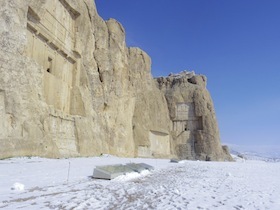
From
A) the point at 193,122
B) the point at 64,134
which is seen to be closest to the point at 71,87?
the point at 64,134

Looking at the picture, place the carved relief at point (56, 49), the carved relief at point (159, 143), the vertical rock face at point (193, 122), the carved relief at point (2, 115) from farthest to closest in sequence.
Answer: the vertical rock face at point (193, 122) < the carved relief at point (159, 143) < the carved relief at point (56, 49) < the carved relief at point (2, 115)

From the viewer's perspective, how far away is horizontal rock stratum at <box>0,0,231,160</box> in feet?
55.6

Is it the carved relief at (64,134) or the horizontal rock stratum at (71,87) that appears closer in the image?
the horizontal rock stratum at (71,87)

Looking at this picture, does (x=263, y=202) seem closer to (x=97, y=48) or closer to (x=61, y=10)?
(x=61, y=10)

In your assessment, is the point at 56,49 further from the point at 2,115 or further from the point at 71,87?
the point at 2,115

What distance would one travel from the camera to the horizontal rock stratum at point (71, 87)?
16.9 m

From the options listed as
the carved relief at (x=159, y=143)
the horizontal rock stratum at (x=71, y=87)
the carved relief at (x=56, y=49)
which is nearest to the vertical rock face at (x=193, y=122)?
the horizontal rock stratum at (x=71, y=87)

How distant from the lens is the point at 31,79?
18.7m

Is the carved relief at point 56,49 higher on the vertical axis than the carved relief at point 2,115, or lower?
higher

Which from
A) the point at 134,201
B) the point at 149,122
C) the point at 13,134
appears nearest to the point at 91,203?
the point at 134,201

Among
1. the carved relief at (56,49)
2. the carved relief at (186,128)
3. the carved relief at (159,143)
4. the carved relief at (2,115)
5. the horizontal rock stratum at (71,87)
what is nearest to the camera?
the carved relief at (2,115)

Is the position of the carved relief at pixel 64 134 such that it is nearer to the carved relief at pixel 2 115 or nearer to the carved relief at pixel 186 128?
the carved relief at pixel 2 115

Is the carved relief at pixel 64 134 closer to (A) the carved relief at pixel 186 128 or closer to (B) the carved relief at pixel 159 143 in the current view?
(B) the carved relief at pixel 159 143

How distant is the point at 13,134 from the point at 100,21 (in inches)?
779
